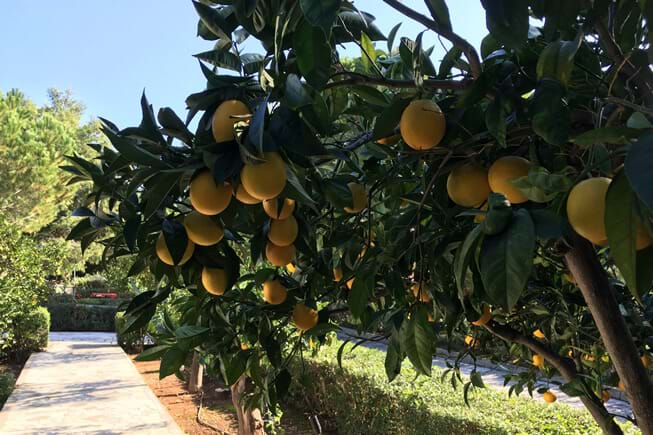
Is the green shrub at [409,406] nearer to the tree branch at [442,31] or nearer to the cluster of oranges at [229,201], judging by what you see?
the cluster of oranges at [229,201]

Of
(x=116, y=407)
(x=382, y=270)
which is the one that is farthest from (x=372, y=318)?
(x=116, y=407)

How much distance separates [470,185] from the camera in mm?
813

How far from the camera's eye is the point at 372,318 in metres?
1.39

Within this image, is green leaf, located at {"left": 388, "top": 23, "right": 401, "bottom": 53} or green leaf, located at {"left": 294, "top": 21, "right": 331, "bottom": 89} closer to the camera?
green leaf, located at {"left": 294, "top": 21, "right": 331, "bottom": 89}

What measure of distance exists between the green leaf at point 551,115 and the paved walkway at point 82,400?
17.2ft

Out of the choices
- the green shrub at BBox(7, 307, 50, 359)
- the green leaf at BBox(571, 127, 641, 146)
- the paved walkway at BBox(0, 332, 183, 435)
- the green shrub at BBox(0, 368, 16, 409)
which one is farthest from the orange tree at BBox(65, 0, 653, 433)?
the green shrub at BBox(7, 307, 50, 359)

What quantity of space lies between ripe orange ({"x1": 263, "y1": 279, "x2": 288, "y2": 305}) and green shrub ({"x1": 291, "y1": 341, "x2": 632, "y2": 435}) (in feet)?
4.96

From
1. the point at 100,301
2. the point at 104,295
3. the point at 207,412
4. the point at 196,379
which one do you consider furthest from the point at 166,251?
the point at 104,295

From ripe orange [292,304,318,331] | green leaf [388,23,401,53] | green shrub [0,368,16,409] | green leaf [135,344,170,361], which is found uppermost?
green leaf [388,23,401,53]

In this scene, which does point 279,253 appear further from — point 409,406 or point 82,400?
point 82,400

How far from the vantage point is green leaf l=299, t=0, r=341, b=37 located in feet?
1.67

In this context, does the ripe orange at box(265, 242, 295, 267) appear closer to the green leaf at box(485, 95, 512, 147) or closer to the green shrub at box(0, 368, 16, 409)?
the green leaf at box(485, 95, 512, 147)

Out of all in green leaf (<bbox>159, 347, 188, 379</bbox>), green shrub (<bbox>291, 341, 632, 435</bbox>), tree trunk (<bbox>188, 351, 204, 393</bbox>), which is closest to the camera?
green leaf (<bbox>159, 347, 188, 379</bbox>)

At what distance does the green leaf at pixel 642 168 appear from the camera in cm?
32
